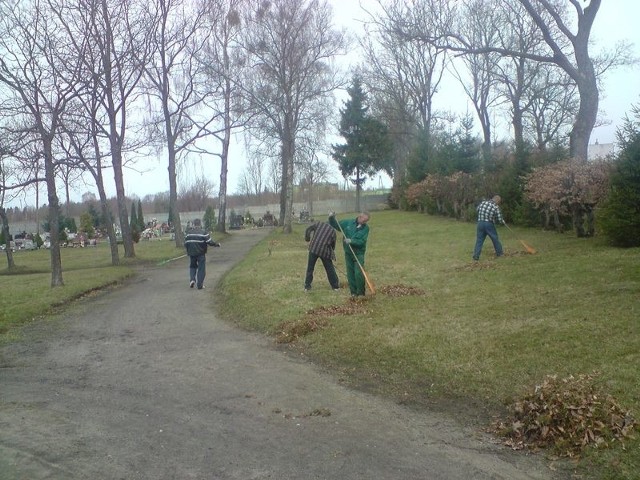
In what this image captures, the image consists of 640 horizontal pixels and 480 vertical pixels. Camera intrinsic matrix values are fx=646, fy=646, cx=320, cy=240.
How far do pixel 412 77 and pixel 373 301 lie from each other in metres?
43.1

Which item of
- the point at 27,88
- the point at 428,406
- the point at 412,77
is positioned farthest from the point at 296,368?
the point at 412,77

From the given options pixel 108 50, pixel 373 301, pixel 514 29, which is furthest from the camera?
pixel 514 29

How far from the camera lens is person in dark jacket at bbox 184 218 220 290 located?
16125 millimetres

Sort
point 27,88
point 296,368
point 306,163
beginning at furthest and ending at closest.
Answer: point 306,163 → point 27,88 → point 296,368

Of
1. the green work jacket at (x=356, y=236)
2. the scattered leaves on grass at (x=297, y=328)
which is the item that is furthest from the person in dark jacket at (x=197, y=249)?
the scattered leaves on grass at (x=297, y=328)

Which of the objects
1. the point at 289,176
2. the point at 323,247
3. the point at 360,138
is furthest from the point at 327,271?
the point at 360,138

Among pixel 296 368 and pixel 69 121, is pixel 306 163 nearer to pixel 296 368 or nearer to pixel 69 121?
pixel 69 121

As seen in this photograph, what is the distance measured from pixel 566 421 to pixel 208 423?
10.6 ft

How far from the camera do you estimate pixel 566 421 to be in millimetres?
5512

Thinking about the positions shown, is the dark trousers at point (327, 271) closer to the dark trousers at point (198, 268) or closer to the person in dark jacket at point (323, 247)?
the person in dark jacket at point (323, 247)

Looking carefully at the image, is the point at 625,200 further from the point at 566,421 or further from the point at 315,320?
the point at 566,421

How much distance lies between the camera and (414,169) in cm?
4628

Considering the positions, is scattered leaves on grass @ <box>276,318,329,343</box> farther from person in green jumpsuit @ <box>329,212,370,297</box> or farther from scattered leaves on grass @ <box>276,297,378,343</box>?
person in green jumpsuit @ <box>329,212,370,297</box>

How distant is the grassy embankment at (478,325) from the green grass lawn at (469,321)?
0.07 feet
